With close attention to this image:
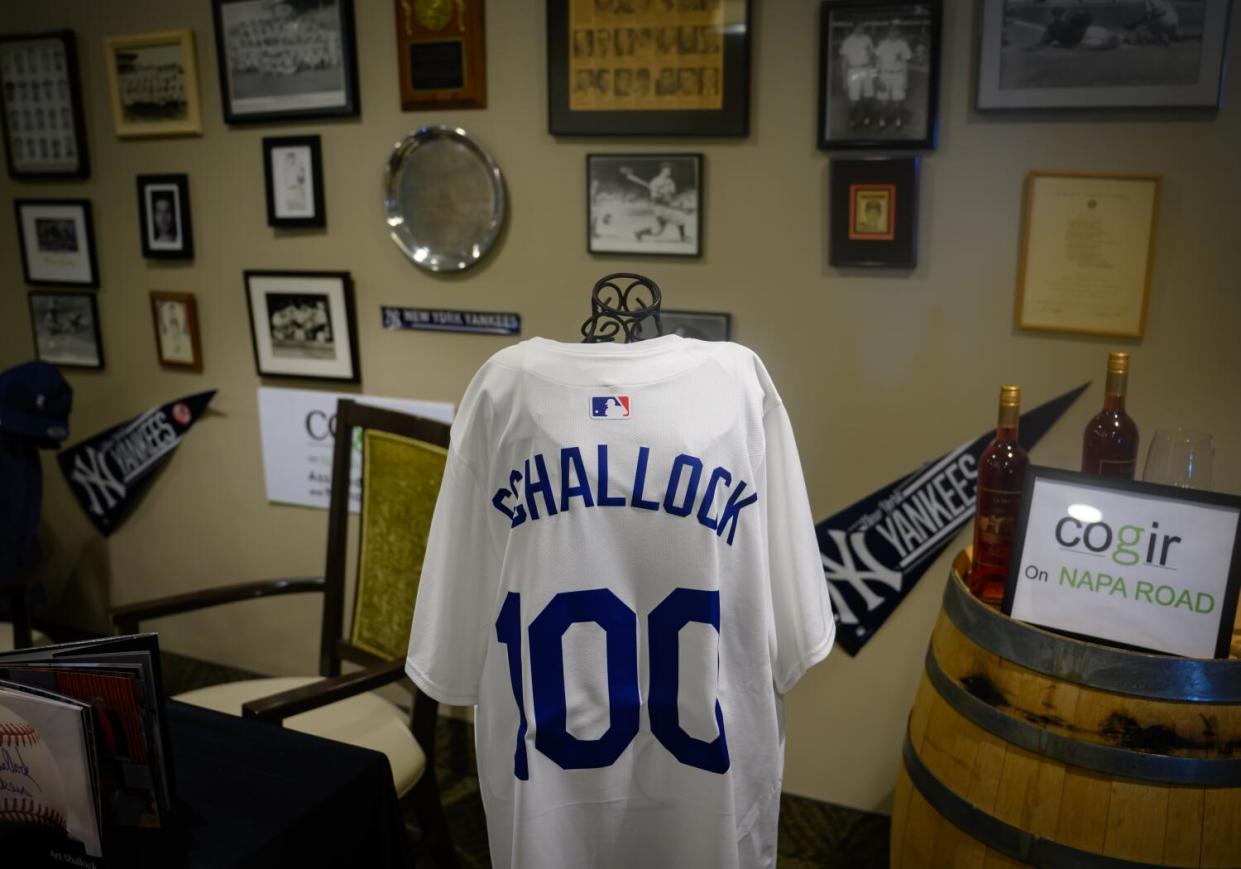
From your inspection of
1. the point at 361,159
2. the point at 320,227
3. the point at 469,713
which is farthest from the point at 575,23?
the point at 469,713

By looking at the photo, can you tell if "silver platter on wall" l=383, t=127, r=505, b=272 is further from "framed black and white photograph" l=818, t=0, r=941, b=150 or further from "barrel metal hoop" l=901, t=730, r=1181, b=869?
"barrel metal hoop" l=901, t=730, r=1181, b=869

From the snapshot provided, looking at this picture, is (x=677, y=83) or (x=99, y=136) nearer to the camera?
(x=677, y=83)

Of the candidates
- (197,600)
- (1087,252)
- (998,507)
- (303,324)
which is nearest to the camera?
(998,507)

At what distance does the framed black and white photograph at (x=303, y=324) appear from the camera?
2.59m

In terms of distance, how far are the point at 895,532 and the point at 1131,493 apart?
2.40 feet

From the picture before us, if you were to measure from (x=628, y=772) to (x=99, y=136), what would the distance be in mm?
2529

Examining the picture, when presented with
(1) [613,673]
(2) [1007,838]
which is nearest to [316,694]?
(1) [613,673]

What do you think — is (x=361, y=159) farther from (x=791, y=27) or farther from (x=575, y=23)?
(x=791, y=27)

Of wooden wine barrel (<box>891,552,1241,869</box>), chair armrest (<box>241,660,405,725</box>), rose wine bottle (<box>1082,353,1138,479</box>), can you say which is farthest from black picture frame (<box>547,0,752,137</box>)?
chair armrest (<box>241,660,405,725</box>)

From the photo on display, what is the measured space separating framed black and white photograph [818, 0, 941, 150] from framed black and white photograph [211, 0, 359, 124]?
1.21 meters

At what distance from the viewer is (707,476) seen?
1.33m

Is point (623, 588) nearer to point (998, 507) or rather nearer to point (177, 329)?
point (998, 507)

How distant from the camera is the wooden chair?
1953 millimetres

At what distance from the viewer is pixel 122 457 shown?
10.0 feet
